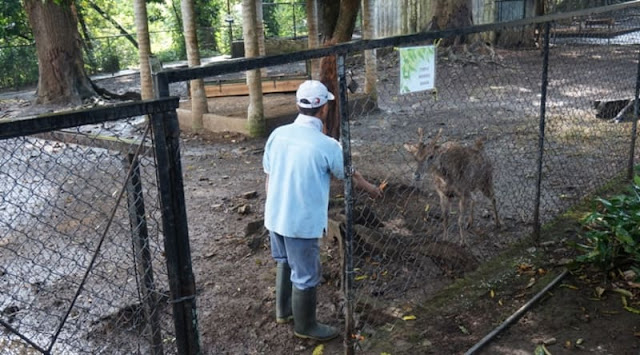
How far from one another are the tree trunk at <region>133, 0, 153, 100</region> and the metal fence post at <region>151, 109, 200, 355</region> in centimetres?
873

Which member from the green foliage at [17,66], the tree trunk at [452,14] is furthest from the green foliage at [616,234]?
the green foliage at [17,66]

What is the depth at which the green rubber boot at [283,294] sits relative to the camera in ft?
14.5

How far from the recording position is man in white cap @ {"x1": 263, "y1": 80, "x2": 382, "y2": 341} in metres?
3.81

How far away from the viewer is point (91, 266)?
114 inches

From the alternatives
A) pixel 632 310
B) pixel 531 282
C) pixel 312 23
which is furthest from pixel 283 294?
pixel 312 23

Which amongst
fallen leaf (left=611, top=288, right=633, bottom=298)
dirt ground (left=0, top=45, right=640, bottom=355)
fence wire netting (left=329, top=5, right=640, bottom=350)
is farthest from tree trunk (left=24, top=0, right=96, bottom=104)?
fallen leaf (left=611, top=288, right=633, bottom=298)

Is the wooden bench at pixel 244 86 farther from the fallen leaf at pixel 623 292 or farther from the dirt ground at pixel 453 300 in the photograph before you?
the fallen leaf at pixel 623 292

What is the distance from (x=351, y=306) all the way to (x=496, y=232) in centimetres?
289

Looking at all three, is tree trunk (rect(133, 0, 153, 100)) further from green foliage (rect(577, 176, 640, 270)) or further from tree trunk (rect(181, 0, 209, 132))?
green foliage (rect(577, 176, 640, 270))

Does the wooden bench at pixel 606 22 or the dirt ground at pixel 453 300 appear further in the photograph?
the wooden bench at pixel 606 22

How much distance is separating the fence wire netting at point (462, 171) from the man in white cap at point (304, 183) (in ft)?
1.24

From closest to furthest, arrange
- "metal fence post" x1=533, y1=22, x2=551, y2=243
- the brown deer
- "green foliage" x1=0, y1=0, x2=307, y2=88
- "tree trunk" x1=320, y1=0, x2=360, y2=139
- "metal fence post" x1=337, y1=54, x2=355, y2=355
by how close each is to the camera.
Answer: "metal fence post" x1=337, y1=54, x2=355, y2=355, "metal fence post" x1=533, y1=22, x2=551, y2=243, the brown deer, "tree trunk" x1=320, y1=0, x2=360, y2=139, "green foliage" x1=0, y1=0, x2=307, y2=88

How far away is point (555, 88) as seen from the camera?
1466cm

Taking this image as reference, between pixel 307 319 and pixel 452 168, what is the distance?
233cm
